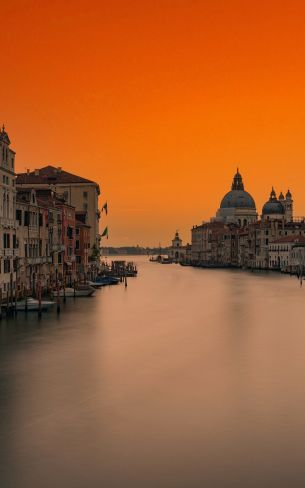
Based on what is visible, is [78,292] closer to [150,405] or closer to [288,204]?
→ [150,405]

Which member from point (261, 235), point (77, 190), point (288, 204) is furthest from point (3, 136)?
point (288, 204)

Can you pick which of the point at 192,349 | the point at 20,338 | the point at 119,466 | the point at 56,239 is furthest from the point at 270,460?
the point at 56,239

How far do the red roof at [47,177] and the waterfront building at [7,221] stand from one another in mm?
36075

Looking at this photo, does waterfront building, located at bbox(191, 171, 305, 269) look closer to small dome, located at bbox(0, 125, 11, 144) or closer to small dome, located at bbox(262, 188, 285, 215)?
small dome, located at bbox(262, 188, 285, 215)

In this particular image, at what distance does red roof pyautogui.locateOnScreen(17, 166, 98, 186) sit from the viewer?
8700 centimetres

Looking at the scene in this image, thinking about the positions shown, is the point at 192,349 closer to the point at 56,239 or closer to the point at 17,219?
the point at 17,219

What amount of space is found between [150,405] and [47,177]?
241 ft

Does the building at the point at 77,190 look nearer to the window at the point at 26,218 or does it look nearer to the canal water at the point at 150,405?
the window at the point at 26,218

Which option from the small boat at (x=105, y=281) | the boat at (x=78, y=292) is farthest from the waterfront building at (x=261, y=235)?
the boat at (x=78, y=292)

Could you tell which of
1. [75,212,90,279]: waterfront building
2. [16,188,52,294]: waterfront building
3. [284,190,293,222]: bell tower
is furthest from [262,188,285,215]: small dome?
[16,188,52,294]: waterfront building

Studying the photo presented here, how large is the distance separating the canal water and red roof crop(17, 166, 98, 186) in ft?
153

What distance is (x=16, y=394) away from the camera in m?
23.4

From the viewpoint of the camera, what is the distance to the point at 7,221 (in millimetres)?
47375

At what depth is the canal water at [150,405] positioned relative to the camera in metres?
16.2
